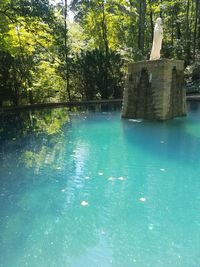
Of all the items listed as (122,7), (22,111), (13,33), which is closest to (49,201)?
(22,111)

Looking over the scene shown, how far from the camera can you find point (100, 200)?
3852mm

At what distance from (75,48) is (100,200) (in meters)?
13.9

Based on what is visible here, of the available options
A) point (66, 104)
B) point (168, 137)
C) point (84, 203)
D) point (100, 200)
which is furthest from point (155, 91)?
point (84, 203)

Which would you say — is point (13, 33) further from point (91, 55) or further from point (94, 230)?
point (94, 230)

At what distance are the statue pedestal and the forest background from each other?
13.4ft

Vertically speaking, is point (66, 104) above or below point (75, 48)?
below

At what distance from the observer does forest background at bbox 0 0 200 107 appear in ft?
38.0

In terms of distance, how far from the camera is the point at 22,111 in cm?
1299

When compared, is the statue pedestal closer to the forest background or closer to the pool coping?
A: the forest background

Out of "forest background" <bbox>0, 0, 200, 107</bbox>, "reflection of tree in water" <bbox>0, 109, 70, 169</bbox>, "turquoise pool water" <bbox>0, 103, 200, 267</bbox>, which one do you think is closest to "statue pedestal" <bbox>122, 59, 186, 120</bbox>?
"turquoise pool water" <bbox>0, 103, 200, 267</bbox>

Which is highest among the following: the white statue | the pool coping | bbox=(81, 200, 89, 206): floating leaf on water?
the white statue

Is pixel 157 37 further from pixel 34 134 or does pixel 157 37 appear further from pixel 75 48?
pixel 75 48

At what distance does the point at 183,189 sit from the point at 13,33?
1205cm

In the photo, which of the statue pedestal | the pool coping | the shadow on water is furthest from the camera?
the pool coping
